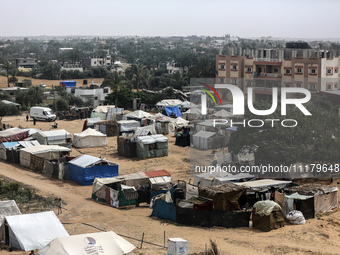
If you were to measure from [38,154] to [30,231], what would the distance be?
1336 cm

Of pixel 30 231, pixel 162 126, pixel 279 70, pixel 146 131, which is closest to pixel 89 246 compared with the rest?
pixel 30 231

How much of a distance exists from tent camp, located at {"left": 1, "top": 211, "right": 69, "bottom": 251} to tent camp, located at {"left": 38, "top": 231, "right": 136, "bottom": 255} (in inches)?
55.2

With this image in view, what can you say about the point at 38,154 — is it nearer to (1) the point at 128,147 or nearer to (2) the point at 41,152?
(2) the point at 41,152

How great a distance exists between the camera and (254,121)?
25.7 m

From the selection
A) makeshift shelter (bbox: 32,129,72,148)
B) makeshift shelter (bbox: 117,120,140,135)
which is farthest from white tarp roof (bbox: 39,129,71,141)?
makeshift shelter (bbox: 117,120,140,135)

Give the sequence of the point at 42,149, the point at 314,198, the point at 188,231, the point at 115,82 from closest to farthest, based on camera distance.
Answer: the point at 188,231 → the point at 314,198 → the point at 42,149 → the point at 115,82

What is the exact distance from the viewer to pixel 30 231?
1516 cm

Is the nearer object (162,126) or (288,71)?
(162,126)

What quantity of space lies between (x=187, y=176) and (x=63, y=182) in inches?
235

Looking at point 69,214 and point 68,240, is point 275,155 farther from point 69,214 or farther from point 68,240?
point 68,240

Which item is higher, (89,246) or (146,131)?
(89,246)

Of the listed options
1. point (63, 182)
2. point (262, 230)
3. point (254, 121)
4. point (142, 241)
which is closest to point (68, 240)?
point (142, 241)

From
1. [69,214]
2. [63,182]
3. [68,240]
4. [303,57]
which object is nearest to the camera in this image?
[68,240]

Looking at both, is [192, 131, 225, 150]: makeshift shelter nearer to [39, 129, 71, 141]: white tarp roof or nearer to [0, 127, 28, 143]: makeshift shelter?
[39, 129, 71, 141]: white tarp roof
